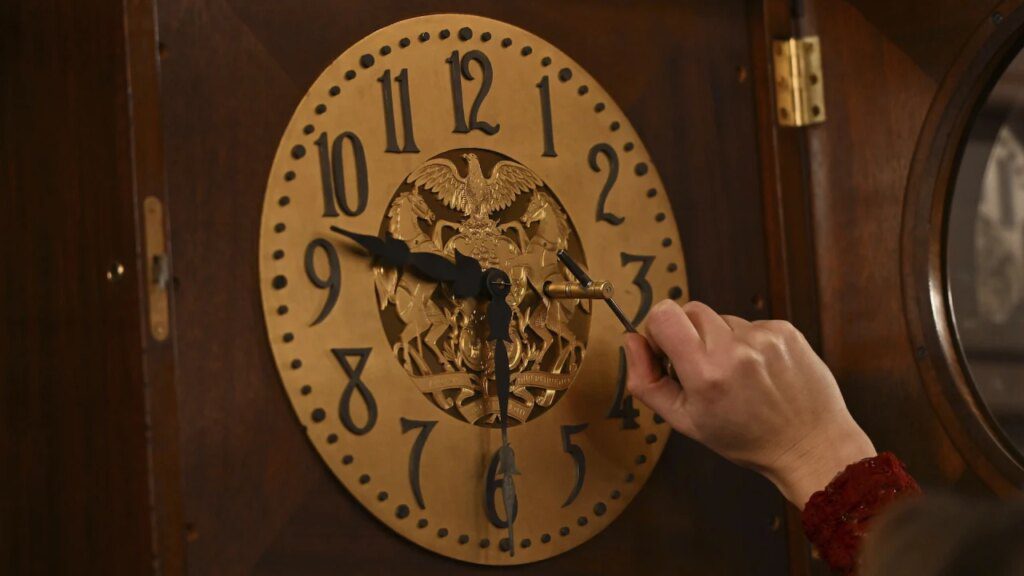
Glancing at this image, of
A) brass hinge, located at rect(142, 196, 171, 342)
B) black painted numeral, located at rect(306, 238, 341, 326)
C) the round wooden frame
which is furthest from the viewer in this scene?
the round wooden frame

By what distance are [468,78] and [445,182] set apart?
0.12m

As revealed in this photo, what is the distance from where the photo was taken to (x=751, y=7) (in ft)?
5.25

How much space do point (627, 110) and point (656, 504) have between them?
0.44m


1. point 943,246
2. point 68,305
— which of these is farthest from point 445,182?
point 943,246

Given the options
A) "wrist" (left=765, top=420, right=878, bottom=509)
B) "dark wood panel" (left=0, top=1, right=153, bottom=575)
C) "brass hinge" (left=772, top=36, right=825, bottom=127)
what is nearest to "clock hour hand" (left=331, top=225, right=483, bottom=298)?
"dark wood panel" (left=0, top=1, right=153, bottom=575)

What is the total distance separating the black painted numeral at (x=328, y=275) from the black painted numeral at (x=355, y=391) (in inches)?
1.6

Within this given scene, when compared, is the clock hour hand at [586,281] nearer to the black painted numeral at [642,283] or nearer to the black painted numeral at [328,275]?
the black painted numeral at [642,283]

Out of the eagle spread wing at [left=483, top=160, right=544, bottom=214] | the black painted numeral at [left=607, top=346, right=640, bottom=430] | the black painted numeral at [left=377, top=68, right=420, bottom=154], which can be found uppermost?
the black painted numeral at [left=377, top=68, right=420, bottom=154]

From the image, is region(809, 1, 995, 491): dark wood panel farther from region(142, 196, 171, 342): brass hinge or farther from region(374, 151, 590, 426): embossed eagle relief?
region(142, 196, 171, 342): brass hinge

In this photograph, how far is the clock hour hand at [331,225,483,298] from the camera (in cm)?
130

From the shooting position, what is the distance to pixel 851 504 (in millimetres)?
1225

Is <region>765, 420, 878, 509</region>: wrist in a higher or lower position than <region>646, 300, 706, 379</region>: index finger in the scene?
lower

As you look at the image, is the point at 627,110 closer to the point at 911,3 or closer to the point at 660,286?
the point at 660,286

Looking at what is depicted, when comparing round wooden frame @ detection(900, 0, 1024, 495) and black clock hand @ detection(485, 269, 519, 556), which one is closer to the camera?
black clock hand @ detection(485, 269, 519, 556)
